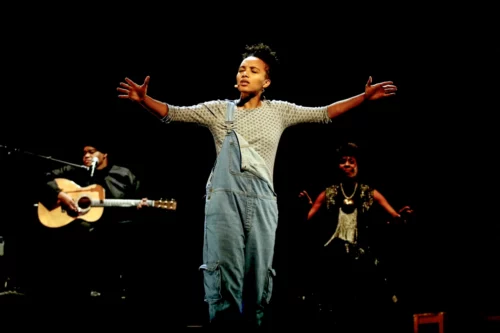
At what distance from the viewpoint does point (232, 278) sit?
2.41 m

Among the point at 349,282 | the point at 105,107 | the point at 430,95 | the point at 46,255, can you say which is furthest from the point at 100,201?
the point at 430,95

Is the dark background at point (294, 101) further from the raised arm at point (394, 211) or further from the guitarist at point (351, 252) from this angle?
the raised arm at point (394, 211)

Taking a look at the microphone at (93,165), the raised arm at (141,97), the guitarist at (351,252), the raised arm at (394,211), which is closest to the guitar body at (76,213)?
the microphone at (93,165)

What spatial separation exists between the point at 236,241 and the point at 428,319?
1855 millimetres

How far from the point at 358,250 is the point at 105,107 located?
394 centimetres

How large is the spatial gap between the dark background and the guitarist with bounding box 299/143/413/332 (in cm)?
70

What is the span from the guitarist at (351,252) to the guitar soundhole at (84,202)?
281 centimetres

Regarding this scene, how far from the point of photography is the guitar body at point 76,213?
5.94 meters

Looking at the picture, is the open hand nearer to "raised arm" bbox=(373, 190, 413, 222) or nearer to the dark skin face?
"raised arm" bbox=(373, 190, 413, 222)

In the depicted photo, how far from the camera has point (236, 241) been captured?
2.44 metres

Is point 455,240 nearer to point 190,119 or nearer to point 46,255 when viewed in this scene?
point 190,119

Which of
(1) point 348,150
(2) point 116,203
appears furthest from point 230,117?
(2) point 116,203

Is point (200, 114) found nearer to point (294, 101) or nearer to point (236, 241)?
point (236, 241)

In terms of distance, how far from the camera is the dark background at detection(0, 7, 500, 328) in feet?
17.9
